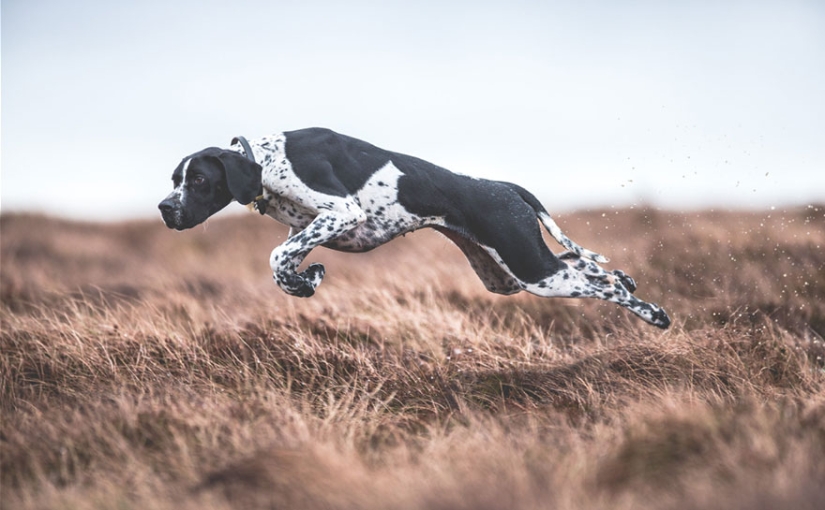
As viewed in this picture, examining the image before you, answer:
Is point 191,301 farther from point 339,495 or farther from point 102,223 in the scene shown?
point 102,223

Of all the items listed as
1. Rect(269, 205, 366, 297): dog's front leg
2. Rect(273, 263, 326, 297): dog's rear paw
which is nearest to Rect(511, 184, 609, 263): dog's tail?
Rect(269, 205, 366, 297): dog's front leg

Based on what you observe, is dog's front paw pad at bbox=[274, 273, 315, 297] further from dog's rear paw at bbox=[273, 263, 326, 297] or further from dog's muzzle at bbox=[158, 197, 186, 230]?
dog's muzzle at bbox=[158, 197, 186, 230]

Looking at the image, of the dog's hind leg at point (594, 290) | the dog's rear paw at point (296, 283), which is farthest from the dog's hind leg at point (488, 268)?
the dog's rear paw at point (296, 283)

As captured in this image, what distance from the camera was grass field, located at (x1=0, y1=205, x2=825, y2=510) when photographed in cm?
359

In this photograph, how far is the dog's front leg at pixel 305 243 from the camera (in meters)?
5.00

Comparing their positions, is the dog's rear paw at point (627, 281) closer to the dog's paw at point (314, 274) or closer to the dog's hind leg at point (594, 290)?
the dog's hind leg at point (594, 290)

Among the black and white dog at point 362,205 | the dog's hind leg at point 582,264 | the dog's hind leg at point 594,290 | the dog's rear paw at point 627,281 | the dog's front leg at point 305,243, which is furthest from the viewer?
the dog's rear paw at point 627,281

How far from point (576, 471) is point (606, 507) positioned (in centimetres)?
47

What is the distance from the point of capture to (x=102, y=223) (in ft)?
61.6

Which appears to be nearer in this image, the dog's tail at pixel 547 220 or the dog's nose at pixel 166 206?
the dog's nose at pixel 166 206

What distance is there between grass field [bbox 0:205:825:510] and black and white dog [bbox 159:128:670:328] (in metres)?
0.72

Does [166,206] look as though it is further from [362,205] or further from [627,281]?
[627,281]

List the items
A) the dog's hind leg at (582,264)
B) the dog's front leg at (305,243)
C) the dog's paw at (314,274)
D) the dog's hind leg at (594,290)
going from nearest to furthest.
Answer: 1. the dog's front leg at (305,243)
2. the dog's paw at (314,274)
3. the dog's hind leg at (594,290)
4. the dog's hind leg at (582,264)

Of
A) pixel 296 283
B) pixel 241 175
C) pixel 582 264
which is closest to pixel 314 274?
pixel 296 283
